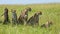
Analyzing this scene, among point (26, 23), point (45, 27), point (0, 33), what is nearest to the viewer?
point (0, 33)

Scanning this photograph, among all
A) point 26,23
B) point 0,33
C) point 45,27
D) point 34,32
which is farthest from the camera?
point 26,23

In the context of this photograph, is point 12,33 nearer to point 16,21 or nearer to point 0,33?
point 0,33

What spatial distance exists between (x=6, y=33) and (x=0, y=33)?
0.68 feet

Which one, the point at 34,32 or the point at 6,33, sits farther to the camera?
the point at 34,32

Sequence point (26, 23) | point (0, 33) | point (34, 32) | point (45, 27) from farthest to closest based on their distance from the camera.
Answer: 1. point (26, 23)
2. point (45, 27)
3. point (34, 32)
4. point (0, 33)

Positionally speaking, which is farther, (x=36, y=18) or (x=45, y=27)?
(x=36, y=18)

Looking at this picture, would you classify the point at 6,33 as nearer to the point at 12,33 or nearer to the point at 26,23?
the point at 12,33

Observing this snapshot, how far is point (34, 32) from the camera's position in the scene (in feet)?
32.8

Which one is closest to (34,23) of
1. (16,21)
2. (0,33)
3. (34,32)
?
(16,21)

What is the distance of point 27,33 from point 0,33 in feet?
3.15

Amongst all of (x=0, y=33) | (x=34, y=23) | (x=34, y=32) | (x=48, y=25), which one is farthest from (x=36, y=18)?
(x=0, y=33)

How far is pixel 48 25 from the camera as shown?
40.2ft

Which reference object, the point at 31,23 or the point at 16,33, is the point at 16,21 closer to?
the point at 31,23

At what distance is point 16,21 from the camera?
1345cm
